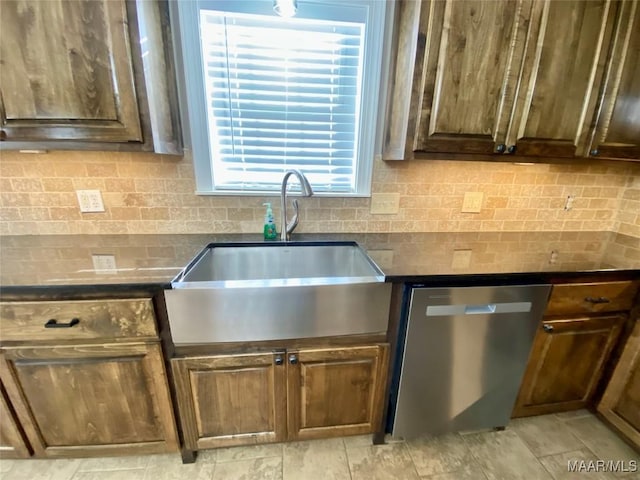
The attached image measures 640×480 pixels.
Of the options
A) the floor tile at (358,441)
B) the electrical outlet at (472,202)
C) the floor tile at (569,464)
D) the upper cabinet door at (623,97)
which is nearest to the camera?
the upper cabinet door at (623,97)

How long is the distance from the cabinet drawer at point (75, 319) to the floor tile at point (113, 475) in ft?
2.43

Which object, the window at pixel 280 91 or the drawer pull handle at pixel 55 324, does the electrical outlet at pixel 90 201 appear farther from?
the drawer pull handle at pixel 55 324

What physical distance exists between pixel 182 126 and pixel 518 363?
2.01 m

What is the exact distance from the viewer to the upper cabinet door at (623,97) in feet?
3.96

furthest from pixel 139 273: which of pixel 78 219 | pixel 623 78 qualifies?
pixel 623 78

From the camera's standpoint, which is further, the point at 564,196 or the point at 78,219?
the point at 564,196

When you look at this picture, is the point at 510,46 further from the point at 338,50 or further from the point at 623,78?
the point at 338,50

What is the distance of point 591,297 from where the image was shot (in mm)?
1289

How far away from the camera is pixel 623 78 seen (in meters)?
1.26

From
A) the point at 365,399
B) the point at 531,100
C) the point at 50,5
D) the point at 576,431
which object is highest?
the point at 50,5

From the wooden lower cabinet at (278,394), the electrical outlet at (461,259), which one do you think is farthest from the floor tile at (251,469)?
the electrical outlet at (461,259)

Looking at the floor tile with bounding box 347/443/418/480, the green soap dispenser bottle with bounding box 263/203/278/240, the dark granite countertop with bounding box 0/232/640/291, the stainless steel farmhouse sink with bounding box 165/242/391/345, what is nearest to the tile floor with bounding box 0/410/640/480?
the floor tile with bounding box 347/443/418/480

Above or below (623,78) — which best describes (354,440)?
below

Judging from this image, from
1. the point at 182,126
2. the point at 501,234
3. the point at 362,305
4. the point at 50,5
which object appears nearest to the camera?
the point at 50,5
